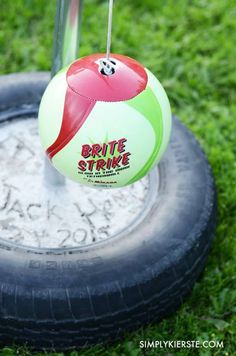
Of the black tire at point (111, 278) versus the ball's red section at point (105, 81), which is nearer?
the ball's red section at point (105, 81)

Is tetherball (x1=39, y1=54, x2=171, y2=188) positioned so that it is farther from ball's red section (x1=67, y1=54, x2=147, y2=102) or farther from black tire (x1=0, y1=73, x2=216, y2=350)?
black tire (x1=0, y1=73, x2=216, y2=350)

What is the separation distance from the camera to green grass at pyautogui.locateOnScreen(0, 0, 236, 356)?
3336 millimetres

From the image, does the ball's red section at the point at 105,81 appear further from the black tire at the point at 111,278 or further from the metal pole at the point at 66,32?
the black tire at the point at 111,278

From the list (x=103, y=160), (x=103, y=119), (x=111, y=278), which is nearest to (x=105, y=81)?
(x=103, y=119)

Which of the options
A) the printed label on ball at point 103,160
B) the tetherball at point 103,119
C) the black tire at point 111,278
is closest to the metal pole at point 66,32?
the tetherball at point 103,119

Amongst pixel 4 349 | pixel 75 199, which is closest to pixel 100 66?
pixel 75 199

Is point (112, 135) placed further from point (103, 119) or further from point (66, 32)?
point (66, 32)

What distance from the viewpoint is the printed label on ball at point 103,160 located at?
2.03 meters

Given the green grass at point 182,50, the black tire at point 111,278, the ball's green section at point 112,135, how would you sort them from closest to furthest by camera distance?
the ball's green section at point 112,135 < the black tire at point 111,278 < the green grass at point 182,50

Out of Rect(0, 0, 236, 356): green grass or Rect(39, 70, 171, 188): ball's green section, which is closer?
Rect(39, 70, 171, 188): ball's green section

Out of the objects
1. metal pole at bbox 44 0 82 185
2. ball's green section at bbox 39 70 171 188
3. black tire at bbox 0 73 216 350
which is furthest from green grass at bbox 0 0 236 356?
metal pole at bbox 44 0 82 185

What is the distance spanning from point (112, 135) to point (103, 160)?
0.09 metres

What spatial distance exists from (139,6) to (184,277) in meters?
2.23

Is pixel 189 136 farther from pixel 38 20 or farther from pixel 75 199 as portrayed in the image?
pixel 38 20
